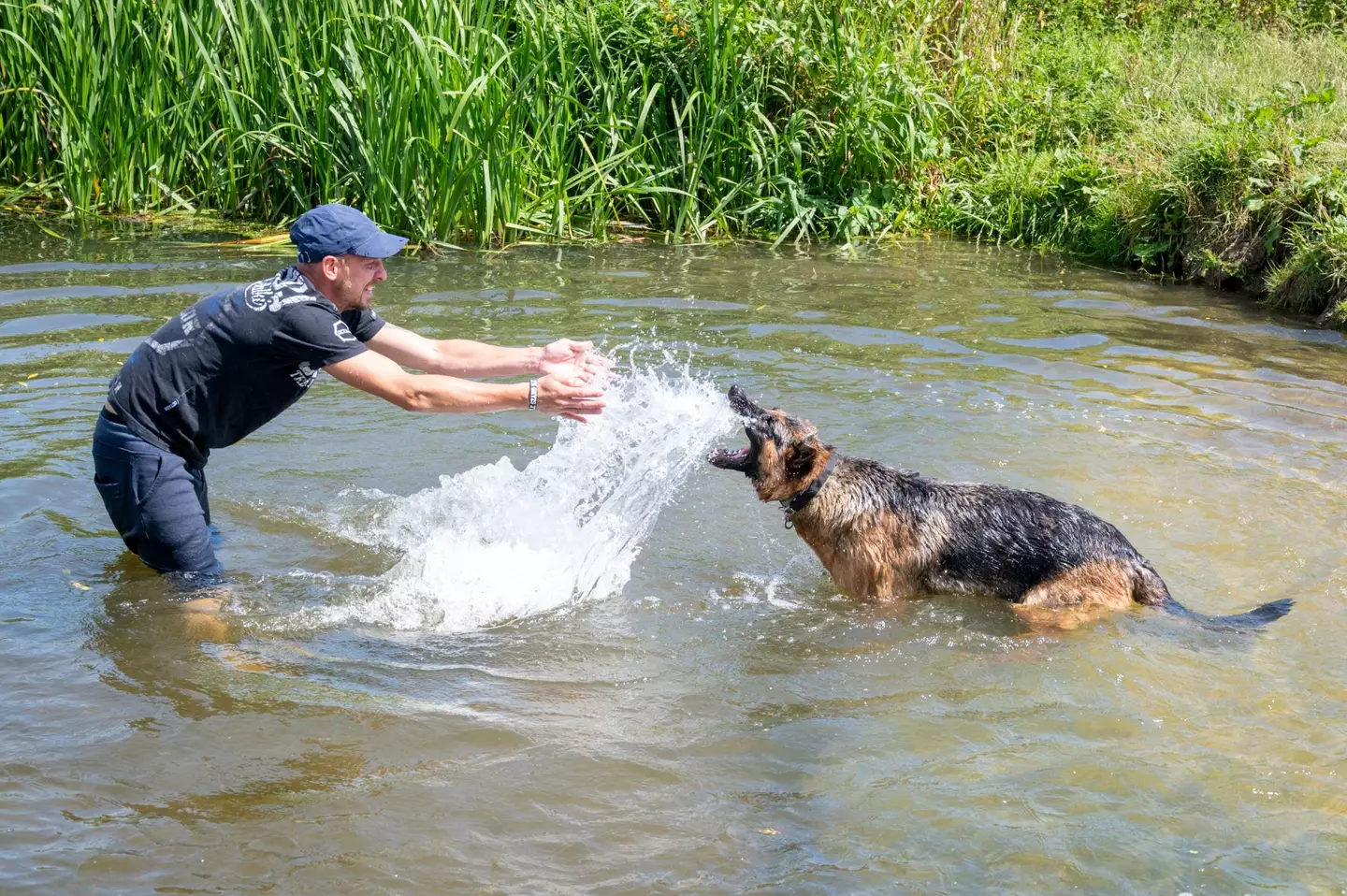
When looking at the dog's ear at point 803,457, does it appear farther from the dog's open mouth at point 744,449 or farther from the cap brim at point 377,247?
the cap brim at point 377,247

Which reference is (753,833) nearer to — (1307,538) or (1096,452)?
(1307,538)

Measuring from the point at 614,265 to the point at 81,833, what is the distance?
831cm

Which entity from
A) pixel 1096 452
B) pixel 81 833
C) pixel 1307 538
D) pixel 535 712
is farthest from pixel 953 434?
pixel 81 833

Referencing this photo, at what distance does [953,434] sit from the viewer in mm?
7820

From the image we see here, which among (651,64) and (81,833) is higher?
(651,64)

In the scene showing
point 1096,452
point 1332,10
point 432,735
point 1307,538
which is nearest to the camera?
point 432,735

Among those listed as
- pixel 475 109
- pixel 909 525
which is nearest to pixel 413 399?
pixel 909 525

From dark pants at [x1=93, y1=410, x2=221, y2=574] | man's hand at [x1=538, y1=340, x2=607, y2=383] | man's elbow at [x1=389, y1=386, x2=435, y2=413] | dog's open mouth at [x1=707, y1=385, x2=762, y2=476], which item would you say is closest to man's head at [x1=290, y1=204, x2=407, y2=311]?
man's elbow at [x1=389, y1=386, x2=435, y2=413]

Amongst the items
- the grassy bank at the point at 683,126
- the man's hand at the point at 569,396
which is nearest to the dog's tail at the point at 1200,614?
the man's hand at the point at 569,396

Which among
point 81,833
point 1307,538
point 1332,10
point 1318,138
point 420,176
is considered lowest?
point 81,833

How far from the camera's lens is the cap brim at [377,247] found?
5180mm

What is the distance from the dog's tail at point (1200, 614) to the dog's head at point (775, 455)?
4.95ft

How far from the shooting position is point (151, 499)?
17.0 feet

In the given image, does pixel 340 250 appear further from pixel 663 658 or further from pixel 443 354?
pixel 663 658
